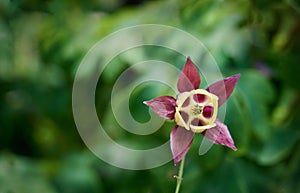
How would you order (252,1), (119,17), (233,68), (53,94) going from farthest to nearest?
(53,94)
(119,17)
(233,68)
(252,1)

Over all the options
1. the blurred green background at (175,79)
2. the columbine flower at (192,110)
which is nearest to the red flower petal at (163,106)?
the columbine flower at (192,110)

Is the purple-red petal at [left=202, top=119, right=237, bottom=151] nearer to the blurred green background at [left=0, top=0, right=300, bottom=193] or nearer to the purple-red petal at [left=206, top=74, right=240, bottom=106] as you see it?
the purple-red petal at [left=206, top=74, right=240, bottom=106]

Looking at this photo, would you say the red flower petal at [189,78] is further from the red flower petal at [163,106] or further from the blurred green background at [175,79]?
the blurred green background at [175,79]

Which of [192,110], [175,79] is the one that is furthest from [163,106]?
[175,79]

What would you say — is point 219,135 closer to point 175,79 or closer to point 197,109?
point 197,109

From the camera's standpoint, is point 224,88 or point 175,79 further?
point 175,79

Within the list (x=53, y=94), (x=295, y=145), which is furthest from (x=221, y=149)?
(x=53, y=94)

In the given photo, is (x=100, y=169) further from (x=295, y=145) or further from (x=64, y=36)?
(x=295, y=145)
